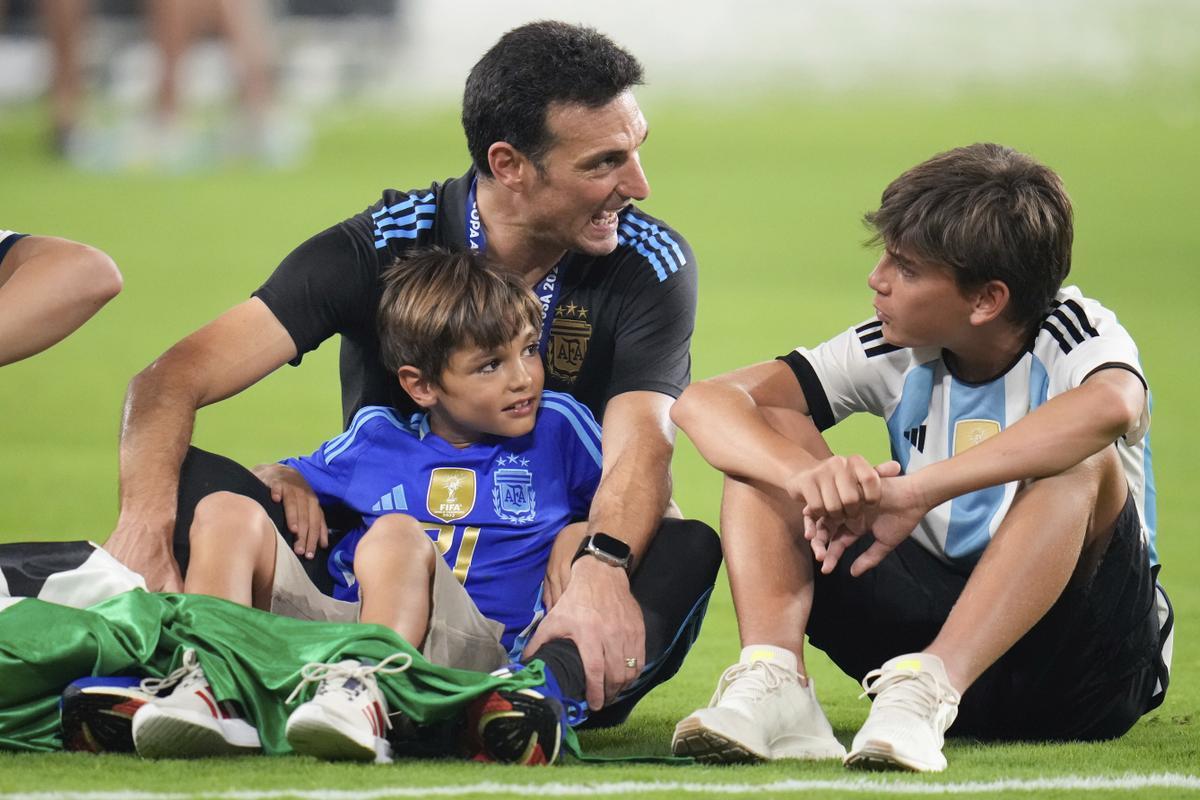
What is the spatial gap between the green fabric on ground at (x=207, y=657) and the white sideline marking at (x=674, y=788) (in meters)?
0.27

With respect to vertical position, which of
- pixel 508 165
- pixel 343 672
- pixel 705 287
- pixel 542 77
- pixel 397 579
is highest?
pixel 705 287

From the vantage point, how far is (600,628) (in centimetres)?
306

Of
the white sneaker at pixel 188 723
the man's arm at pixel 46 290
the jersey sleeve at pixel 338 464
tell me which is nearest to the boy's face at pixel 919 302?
the jersey sleeve at pixel 338 464

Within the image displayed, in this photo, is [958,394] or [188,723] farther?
[958,394]

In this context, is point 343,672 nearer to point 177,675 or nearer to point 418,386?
point 177,675

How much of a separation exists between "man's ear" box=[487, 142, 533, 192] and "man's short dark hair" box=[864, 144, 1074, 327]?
842 millimetres

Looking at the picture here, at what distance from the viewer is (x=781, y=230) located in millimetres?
11789

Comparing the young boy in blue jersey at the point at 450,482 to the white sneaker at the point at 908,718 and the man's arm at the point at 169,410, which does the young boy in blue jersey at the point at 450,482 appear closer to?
the man's arm at the point at 169,410

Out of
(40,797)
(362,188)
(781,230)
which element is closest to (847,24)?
(781,230)

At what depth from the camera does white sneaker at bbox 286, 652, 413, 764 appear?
2609 mm

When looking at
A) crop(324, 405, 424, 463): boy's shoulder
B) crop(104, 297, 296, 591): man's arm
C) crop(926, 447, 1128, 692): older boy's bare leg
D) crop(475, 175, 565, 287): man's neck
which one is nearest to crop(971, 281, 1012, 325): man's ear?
crop(926, 447, 1128, 692): older boy's bare leg

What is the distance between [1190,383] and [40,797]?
6.62 metres

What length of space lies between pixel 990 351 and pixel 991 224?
23cm

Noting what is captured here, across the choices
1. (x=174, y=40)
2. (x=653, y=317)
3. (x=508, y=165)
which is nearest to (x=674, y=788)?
(x=653, y=317)
